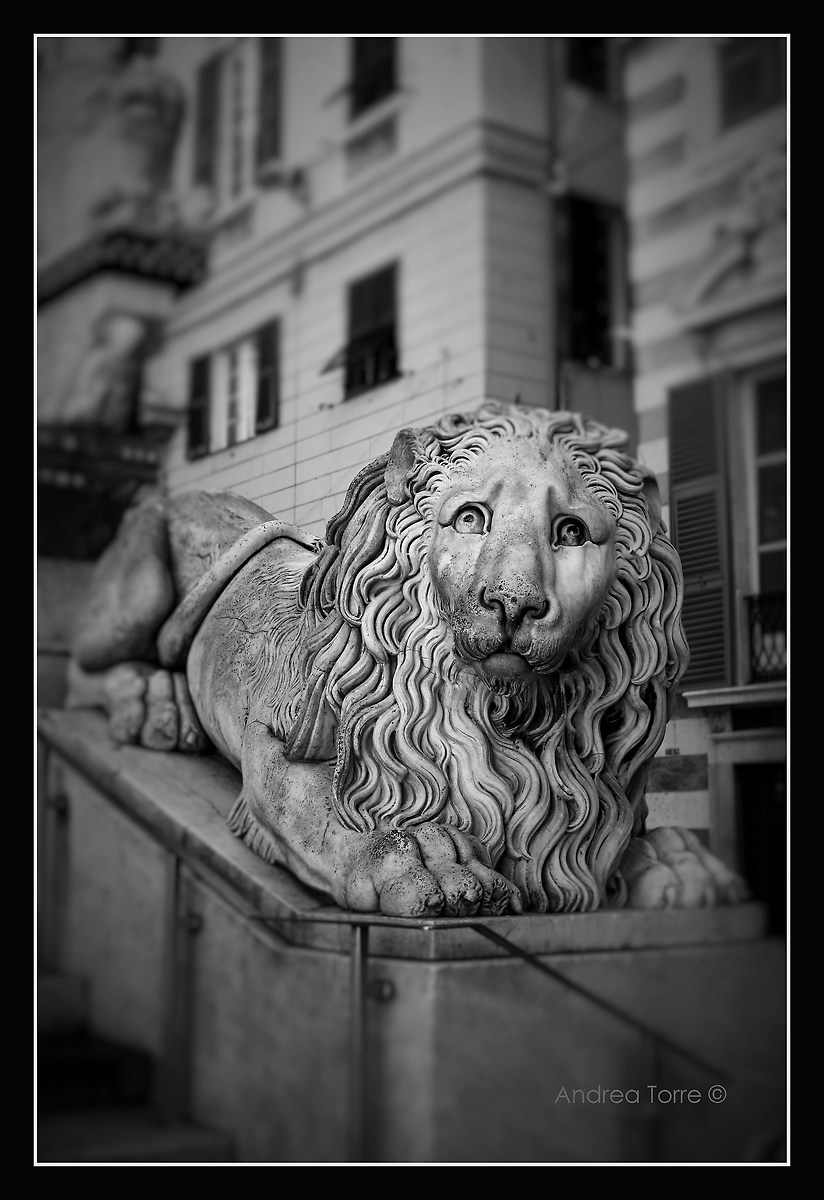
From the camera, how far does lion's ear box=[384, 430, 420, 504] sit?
4160 millimetres

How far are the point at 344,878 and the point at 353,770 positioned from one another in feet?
0.95

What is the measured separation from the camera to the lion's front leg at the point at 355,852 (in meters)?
3.80

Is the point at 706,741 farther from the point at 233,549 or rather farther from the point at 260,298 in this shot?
the point at 260,298

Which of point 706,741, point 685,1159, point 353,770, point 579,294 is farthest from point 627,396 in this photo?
point 685,1159

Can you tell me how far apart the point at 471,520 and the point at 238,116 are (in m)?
2.35

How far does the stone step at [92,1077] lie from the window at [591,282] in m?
2.64

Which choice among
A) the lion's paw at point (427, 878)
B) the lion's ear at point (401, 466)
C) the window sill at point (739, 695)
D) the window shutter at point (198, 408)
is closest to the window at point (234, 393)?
the window shutter at point (198, 408)

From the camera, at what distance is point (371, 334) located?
5258mm

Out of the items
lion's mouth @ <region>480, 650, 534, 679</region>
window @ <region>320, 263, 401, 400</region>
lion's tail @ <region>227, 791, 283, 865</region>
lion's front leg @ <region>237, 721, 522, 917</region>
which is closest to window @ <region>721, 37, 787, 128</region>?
window @ <region>320, 263, 401, 400</region>

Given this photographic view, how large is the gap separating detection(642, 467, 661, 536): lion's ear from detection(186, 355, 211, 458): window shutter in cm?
171

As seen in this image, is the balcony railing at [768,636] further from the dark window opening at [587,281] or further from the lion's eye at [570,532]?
the dark window opening at [587,281]

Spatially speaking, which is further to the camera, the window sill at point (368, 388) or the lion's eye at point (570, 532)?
the window sill at point (368, 388)

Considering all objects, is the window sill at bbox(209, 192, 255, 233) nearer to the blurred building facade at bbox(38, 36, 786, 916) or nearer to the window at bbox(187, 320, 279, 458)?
the blurred building facade at bbox(38, 36, 786, 916)

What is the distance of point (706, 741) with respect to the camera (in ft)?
14.8
